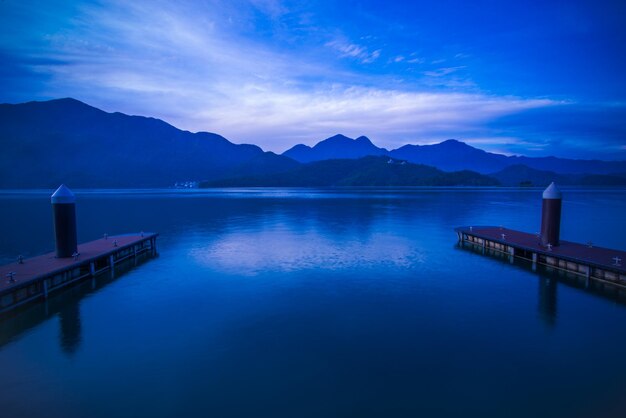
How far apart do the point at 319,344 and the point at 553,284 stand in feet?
48.6

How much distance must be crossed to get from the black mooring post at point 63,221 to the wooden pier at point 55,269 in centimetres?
58

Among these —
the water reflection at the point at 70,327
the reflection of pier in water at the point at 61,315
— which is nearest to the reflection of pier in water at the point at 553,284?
the water reflection at the point at 70,327

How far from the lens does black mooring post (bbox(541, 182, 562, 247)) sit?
74.6ft

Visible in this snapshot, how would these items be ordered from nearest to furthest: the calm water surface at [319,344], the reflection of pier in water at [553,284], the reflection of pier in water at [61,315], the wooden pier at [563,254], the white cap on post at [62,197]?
the calm water surface at [319,344] < the reflection of pier in water at [61,315] < the reflection of pier in water at [553,284] < the wooden pier at [563,254] < the white cap on post at [62,197]

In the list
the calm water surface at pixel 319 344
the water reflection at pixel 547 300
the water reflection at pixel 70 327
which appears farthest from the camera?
the water reflection at pixel 547 300

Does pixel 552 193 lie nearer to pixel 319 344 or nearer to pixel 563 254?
pixel 563 254

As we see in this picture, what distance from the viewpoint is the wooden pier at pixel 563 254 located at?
62.2 feet

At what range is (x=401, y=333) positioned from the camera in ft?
43.7

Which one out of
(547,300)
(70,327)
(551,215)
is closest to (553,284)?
(547,300)

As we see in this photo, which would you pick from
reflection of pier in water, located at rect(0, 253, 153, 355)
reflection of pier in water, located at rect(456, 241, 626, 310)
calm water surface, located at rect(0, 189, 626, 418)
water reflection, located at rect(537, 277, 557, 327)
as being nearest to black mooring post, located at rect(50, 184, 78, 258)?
reflection of pier in water, located at rect(0, 253, 153, 355)

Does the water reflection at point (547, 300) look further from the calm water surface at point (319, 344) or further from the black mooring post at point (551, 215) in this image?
the black mooring post at point (551, 215)

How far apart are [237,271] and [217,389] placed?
13.2 m

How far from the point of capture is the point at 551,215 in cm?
2316

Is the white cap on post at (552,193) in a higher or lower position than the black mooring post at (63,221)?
higher
